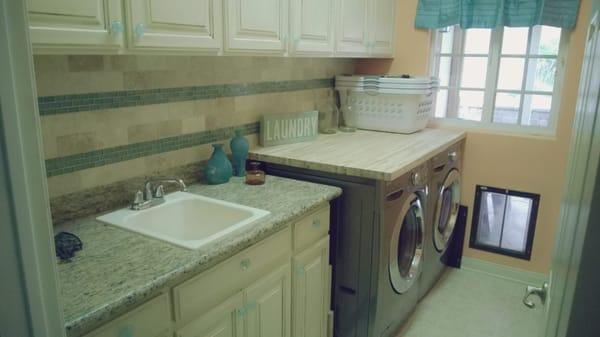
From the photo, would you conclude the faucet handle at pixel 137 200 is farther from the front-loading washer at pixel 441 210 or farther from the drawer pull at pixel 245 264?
the front-loading washer at pixel 441 210

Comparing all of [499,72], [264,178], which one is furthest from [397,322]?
[499,72]

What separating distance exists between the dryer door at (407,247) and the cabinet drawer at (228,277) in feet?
2.20

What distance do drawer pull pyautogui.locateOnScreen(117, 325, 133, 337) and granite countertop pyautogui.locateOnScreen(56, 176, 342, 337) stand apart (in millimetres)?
50

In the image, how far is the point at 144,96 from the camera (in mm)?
1755

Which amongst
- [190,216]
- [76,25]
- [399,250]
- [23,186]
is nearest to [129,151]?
[190,216]

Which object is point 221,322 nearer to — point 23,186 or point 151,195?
point 151,195

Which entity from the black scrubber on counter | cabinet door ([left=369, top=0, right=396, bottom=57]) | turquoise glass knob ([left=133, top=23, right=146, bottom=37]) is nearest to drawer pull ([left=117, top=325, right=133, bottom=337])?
the black scrubber on counter

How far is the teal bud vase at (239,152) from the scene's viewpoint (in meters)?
2.12

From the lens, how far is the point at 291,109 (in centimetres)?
268

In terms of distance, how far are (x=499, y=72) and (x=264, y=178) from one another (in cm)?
198

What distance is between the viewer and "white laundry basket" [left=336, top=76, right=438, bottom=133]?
2.76 metres

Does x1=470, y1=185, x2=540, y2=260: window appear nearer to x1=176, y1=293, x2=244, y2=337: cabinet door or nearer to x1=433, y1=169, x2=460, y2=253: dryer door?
x1=433, y1=169, x2=460, y2=253: dryer door


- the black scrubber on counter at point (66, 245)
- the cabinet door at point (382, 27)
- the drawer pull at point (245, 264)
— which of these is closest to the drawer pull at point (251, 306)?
the drawer pull at point (245, 264)

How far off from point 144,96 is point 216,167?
45cm
